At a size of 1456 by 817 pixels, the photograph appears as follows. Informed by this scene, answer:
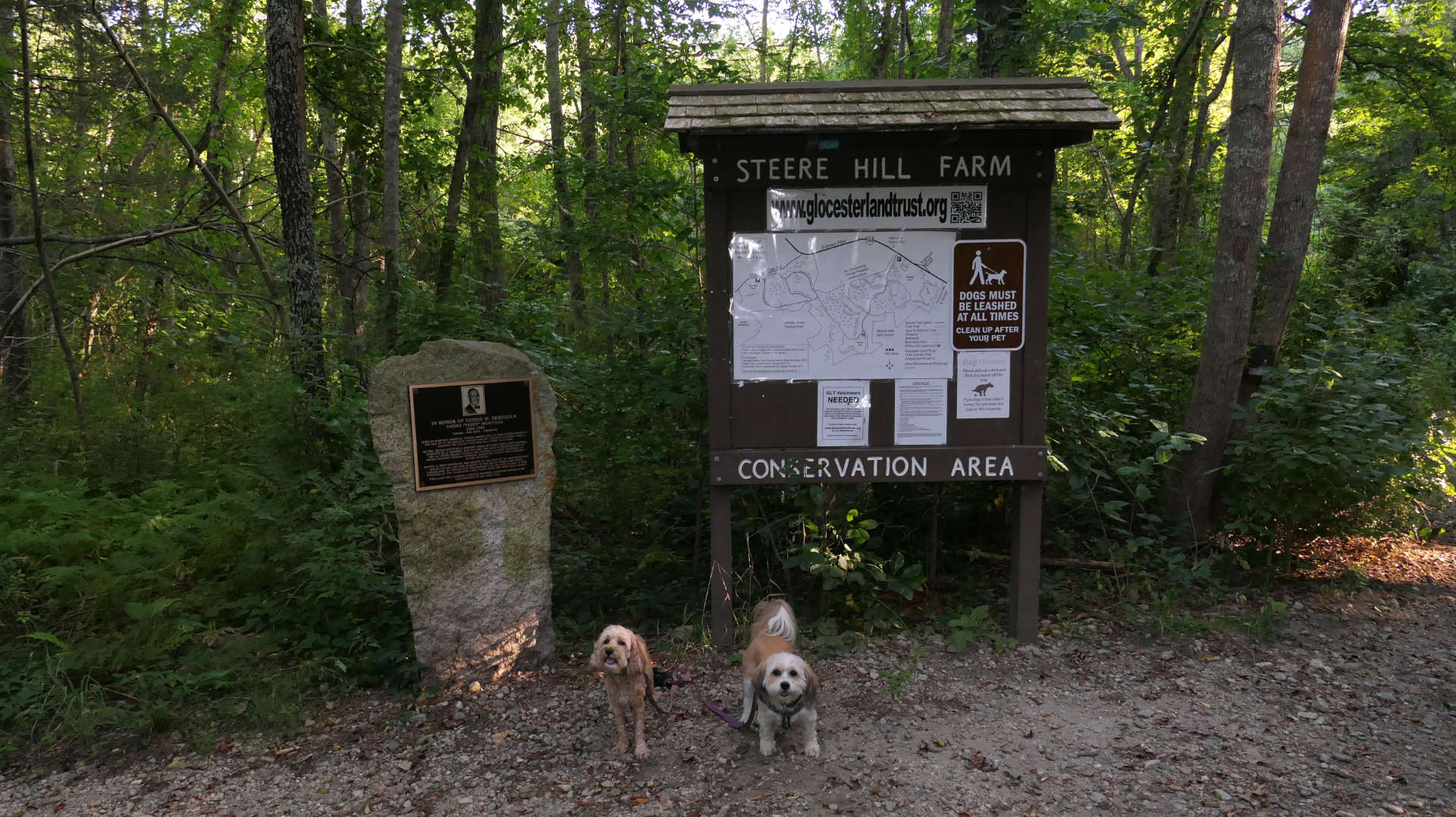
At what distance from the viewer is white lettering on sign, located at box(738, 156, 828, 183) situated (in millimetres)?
4879

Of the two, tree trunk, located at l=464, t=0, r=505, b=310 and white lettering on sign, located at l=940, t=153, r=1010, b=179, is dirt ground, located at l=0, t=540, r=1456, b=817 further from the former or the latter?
tree trunk, located at l=464, t=0, r=505, b=310

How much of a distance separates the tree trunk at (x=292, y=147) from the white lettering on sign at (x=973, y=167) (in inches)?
205

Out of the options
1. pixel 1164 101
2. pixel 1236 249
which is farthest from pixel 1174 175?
pixel 1236 249

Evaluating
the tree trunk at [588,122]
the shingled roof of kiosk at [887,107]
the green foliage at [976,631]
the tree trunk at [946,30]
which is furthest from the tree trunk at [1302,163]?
the tree trunk at [588,122]

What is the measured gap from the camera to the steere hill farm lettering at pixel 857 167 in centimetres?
488

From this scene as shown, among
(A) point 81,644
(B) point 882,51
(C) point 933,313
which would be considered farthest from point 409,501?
(B) point 882,51

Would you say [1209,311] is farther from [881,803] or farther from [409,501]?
[409,501]

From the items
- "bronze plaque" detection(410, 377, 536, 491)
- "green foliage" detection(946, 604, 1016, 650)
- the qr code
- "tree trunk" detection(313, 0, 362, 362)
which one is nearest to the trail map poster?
the qr code

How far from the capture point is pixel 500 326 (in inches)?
255

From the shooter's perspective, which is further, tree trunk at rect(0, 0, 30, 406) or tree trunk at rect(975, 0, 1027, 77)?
tree trunk at rect(0, 0, 30, 406)

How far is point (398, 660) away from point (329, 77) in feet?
22.3

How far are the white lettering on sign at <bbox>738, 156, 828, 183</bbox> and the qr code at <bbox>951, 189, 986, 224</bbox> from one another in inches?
32.0

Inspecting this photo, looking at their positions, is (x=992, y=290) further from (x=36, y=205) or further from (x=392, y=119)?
(x=36, y=205)

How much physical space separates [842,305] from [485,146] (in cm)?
700
